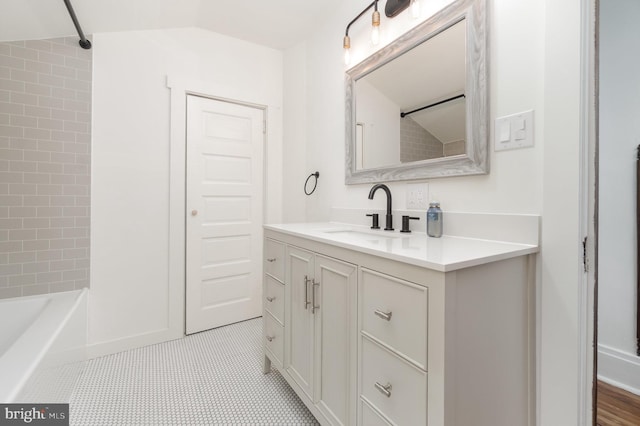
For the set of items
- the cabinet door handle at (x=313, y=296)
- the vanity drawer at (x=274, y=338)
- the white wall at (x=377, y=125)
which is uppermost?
the white wall at (x=377, y=125)

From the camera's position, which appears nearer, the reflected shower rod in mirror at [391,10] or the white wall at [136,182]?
the reflected shower rod in mirror at [391,10]

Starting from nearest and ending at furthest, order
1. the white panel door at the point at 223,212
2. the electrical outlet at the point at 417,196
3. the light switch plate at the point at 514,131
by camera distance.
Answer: the light switch plate at the point at 514,131, the electrical outlet at the point at 417,196, the white panel door at the point at 223,212

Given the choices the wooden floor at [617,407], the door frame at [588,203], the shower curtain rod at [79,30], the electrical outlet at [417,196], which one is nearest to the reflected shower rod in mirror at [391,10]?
the door frame at [588,203]

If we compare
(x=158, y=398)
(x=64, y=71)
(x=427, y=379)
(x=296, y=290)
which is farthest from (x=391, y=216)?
(x=64, y=71)

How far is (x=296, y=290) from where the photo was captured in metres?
1.49

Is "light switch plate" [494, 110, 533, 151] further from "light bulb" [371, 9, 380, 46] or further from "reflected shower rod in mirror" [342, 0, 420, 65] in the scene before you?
"light bulb" [371, 9, 380, 46]

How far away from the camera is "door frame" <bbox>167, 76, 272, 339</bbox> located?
2326 millimetres

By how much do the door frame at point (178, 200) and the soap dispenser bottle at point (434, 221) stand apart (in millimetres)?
1881

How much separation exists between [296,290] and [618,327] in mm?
1876

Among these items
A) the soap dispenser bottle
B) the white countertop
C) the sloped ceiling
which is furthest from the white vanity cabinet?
the sloped ceiling

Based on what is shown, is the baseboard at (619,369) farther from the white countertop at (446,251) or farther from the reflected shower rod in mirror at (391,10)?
the reflected shower rod in mirror at (391,10)

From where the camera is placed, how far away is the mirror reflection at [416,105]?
4.40ft

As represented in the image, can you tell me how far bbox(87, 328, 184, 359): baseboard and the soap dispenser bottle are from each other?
2100 mm

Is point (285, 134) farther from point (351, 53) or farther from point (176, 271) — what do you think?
point (176, 271)
